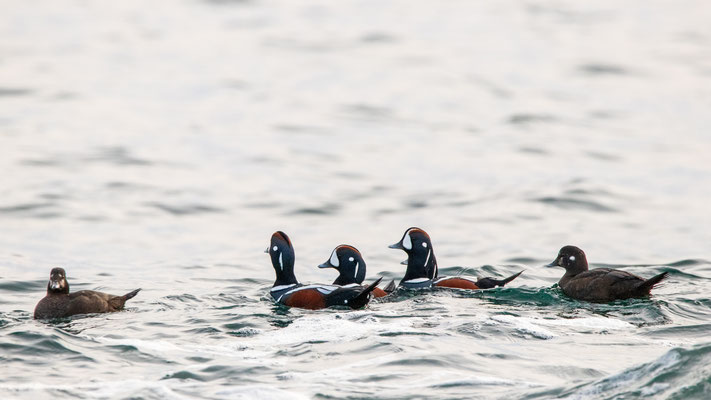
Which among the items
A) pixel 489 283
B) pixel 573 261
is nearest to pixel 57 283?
pixel 489 283

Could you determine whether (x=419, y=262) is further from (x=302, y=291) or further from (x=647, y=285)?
(x=647, y=285)

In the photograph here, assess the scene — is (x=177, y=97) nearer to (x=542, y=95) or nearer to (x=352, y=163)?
(x=352, y=163)

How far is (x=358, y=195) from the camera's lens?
22953 mm

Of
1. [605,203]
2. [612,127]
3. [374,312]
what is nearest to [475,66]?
[612,127]

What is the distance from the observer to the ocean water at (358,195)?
11562mm

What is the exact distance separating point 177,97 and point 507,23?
1361 cm

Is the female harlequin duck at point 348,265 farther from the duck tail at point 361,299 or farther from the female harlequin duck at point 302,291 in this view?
the duck tail at point 361,299

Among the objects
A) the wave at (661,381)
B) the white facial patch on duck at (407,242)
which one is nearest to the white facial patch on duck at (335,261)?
the white facial patch on duck at (407,242)

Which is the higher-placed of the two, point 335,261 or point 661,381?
point 335,261

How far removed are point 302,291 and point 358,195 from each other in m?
9.00

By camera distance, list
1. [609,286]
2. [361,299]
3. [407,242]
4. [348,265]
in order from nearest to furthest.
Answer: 1. [361,299]
2. [609,286]
3. [348,265]
4. [407,242]

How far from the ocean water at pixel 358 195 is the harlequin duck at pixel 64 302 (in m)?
0.19

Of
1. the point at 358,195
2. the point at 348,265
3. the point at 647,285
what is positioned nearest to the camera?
the point at 647,285

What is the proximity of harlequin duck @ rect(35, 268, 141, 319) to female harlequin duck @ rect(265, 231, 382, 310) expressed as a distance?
218 cm
